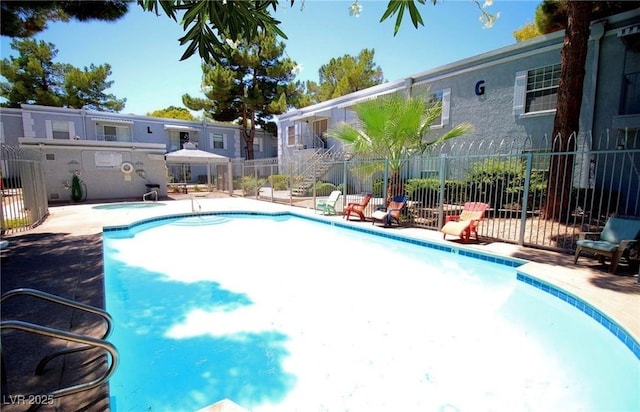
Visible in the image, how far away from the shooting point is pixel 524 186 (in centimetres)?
673

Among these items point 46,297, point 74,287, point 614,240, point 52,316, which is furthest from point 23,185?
point 614,240

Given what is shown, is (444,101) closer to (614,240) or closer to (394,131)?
(394,131)

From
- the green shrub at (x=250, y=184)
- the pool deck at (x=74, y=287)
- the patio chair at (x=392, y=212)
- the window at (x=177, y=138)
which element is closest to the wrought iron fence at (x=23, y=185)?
the pool deck at (x=74, y=287)

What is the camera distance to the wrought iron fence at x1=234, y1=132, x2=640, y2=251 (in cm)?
679

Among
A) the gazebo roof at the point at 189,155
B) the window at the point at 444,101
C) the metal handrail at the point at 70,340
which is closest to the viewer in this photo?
the metal handrail at the point at 70,340

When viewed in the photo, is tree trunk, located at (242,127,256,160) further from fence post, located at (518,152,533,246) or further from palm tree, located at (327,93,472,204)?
fence post, located at (518,152,533,246)

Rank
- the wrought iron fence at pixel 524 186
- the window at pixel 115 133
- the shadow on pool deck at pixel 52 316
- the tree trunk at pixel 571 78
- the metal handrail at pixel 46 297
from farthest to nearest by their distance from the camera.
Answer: the window at pixel 115 133 < the tree trunk at pixel 571 78 < the wrought iron fence at pixel 524 186 < the shadow on pool deck at pixel 52 316 < the metal handrail at pixel 46 297

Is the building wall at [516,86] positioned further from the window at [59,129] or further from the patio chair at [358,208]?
the window at [59,129]

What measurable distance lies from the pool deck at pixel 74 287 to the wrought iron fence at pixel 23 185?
425mm

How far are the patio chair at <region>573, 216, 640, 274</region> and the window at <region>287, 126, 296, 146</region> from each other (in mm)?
19596

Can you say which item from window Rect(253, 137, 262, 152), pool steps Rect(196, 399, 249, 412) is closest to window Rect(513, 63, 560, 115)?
pool steps Rect(196, 399, 249, 412)

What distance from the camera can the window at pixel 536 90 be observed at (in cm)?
1053

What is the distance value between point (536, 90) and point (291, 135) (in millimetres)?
16036

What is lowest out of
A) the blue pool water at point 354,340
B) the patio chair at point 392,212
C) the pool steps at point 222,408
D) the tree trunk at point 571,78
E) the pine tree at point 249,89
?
the blue pool water at point 354,340
